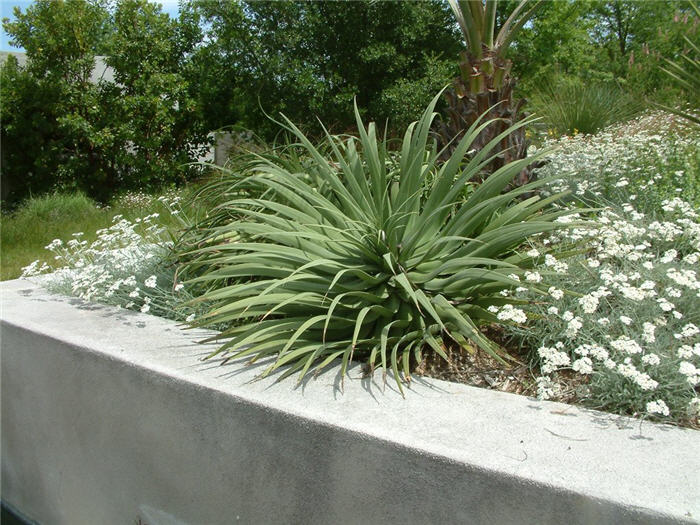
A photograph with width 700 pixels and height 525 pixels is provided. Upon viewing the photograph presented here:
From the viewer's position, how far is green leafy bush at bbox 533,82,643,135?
7863mm

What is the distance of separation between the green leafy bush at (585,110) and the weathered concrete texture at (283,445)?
639 centimetres

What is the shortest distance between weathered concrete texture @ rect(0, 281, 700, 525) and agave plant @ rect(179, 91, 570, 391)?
226mm

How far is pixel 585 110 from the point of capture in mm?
7867

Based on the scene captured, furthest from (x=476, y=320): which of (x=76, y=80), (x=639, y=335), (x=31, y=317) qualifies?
(x=76, y=80)

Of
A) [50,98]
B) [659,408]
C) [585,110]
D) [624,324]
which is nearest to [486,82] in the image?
[624,324]

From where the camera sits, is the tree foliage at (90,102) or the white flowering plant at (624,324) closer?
the white flowering plant at (624,324)

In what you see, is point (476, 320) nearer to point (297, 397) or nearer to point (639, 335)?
point (639, 335)

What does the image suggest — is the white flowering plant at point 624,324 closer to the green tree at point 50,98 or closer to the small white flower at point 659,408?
the small white flower at point 659,408

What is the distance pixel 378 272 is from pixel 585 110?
6250 mm

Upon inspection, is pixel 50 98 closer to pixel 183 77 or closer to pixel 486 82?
pixel 183 77

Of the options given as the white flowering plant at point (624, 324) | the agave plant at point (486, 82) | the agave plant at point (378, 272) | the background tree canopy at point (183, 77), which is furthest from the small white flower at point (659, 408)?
the background tree canopy at point (183, 77)

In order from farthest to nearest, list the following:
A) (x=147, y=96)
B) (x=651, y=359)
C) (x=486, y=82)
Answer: (x=147, y=96) → (x=486, y=82) → (x=651, y=359)

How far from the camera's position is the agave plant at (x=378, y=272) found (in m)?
2.40

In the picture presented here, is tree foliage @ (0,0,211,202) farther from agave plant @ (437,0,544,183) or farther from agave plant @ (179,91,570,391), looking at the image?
agave plant @ (179,91,570,391)
